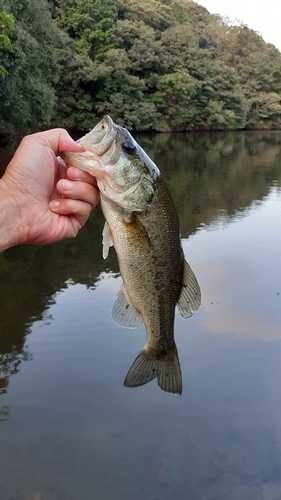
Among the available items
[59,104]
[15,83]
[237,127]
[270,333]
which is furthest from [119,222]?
[237,127]

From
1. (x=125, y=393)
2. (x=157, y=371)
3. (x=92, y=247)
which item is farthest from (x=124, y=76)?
(x=157, y=371)

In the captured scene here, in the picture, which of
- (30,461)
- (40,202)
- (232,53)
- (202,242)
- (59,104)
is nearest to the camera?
(40,202)

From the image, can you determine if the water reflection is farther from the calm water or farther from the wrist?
the wrist

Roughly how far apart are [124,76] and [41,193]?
44719mm

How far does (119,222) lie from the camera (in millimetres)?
2521

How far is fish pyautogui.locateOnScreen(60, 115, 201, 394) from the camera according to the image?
2445 millimetres

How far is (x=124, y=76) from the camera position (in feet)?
145

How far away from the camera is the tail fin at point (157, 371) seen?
9.20 feet

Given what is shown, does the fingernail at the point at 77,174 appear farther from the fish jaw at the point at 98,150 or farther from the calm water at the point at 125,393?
the calm water at the point at 125,393

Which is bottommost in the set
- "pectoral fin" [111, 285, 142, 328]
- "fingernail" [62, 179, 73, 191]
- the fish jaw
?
"pectoral fin" [111, 285, 142, 328]

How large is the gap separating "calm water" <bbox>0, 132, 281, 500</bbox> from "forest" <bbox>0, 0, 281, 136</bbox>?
15.7 m

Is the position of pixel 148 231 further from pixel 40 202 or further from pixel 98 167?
pixel 40 202

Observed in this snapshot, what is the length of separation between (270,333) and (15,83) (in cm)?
1817

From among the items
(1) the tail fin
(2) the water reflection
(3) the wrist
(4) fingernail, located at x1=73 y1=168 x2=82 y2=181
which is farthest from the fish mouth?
(2) the water reflection
